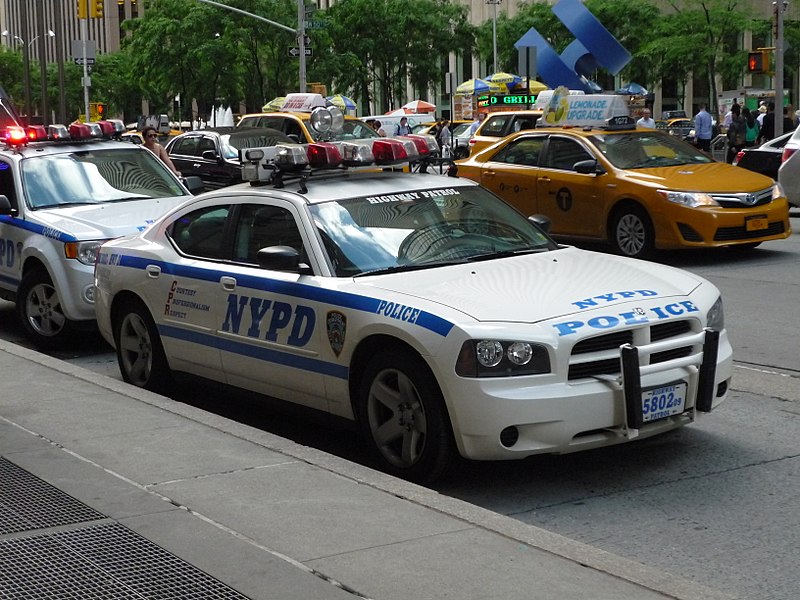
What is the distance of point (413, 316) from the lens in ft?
20.1

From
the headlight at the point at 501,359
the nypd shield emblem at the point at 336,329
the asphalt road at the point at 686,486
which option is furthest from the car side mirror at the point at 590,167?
the headlight at the point at 501,359

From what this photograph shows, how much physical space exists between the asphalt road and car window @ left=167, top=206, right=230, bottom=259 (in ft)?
2.77

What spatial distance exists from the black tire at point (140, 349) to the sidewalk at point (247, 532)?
117cm

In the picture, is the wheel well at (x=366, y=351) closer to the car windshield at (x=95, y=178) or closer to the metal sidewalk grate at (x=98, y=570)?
the metal sidewalk grate at (x=98, y=570)

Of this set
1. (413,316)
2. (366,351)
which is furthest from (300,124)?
(413,316)

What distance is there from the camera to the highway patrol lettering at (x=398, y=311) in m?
6.13

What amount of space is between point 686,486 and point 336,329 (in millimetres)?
1873

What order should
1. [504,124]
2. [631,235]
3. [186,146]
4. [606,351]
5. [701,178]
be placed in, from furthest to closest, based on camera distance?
[186,146] < [504,124] < [631,235] < [701,178] < [606,351]

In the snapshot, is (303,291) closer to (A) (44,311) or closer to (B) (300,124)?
(A) (44,311)

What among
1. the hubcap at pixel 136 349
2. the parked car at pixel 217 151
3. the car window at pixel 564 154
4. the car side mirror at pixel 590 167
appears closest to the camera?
the hubcap at pixel 136 349

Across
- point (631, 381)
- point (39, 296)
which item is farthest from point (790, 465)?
point (39, 296)

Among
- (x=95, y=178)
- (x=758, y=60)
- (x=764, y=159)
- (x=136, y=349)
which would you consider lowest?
(x=136, y=349)

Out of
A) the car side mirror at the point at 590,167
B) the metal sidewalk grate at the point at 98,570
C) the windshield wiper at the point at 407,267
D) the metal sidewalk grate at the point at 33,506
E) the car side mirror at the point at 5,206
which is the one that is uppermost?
the car side mirror at the point at 590,167

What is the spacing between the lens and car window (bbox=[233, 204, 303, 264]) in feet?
23.8
